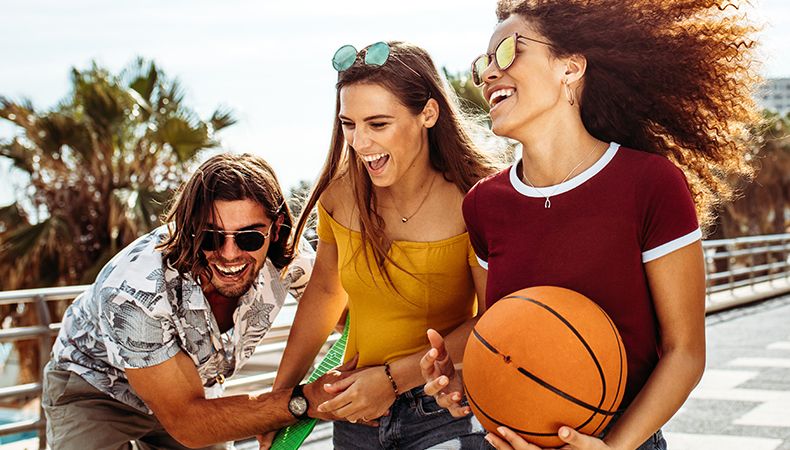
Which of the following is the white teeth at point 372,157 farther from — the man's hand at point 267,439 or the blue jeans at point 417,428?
the man's hand at point 267,439

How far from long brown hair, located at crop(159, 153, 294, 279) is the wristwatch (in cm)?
58

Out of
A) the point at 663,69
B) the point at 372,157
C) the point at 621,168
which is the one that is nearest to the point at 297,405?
the point at 372,157

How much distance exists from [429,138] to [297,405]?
1080 millimetres

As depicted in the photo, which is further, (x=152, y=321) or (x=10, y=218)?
(x=10, y=218)

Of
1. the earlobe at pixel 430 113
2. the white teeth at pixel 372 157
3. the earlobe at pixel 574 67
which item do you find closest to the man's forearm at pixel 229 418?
the white teeth at pixel 372 157

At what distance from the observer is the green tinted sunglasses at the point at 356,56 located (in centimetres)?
334

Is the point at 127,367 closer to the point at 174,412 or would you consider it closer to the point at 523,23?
the point at 174,412

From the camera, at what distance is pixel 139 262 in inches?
146

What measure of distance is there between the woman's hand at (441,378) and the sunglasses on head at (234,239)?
3.61 ft

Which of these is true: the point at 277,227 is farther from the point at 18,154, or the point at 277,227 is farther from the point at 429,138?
the point at 18,154

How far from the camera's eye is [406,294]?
3336 millimetres

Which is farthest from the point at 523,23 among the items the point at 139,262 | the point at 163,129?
the point at 163,129

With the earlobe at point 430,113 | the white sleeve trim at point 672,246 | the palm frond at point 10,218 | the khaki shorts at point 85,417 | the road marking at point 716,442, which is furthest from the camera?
the palm frond at point 10,218

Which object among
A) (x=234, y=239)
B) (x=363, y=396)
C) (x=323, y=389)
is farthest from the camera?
(x=234, y=239)
